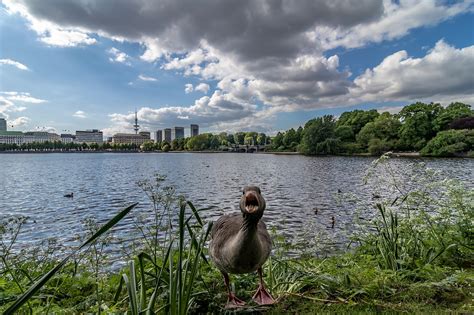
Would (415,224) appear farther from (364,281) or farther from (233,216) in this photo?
(233,216)

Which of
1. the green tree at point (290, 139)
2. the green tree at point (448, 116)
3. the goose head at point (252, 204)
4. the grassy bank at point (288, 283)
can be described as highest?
the green tree at point (448, 116)

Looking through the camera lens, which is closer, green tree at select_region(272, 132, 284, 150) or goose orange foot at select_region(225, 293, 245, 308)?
goose orange foot at select_region(225, 293, 245, 308)

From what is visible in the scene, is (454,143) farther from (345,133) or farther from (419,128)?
(345,133)

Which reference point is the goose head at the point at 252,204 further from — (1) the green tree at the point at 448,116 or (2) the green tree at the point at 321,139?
(2) the green tree at the point at 321,139

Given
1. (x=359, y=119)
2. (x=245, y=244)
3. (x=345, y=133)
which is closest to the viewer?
(x=245, y=244)

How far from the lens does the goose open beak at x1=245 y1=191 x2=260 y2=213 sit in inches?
109

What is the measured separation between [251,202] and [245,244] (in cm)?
52

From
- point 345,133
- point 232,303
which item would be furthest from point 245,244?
point 345,133

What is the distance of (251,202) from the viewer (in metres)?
2.82

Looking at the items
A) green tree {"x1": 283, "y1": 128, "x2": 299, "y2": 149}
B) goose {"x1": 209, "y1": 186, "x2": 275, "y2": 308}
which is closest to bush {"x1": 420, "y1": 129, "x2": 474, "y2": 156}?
green tree {"x1": 283, "y1": 128, "x2": 299, "y2": 149}

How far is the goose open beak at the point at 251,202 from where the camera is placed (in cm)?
277

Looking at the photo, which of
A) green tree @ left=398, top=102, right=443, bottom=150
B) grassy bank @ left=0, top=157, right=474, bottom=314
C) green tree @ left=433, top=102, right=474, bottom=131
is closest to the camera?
grassy bank @ left=0, top=157, right=474, bottom=314

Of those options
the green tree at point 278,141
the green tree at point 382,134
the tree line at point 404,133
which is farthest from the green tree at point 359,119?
the green tree at point 278,141

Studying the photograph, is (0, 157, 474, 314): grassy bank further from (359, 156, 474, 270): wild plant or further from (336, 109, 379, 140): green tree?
(336, 109, 379, 140): green tree
